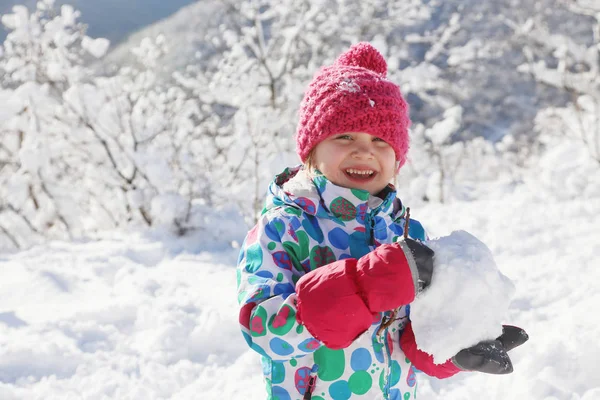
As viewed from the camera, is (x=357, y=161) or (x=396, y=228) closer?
(x=357, y=161)

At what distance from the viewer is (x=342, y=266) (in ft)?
3.16

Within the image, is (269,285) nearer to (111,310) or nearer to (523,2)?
(111,310)

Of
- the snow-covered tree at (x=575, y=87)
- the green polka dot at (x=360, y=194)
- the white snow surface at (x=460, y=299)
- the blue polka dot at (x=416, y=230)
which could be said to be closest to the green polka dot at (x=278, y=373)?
the white snow surface at (x=460, y=299)

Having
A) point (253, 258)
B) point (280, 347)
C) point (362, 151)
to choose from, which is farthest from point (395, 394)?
point (362, 151)

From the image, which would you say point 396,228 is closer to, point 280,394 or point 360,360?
point 360,360

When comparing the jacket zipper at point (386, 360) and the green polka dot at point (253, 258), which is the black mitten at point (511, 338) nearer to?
the jacket zipper at point (386, 360)

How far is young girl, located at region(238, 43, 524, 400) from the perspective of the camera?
0.95 metres

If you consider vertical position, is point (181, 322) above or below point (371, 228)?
above

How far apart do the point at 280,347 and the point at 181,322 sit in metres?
1.86

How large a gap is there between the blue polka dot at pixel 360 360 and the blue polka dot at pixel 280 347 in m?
0.21

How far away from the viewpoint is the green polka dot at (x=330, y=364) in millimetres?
1137

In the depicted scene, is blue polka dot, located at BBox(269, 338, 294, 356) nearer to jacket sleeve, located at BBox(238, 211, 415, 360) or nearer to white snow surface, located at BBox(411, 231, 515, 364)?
jacket sleeve, located at BBox(238, 211, 415, 360)

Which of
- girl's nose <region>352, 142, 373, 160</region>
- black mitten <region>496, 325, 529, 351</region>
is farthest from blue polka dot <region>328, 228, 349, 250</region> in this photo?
black mitten <region>496, 325, 529, 351</region>

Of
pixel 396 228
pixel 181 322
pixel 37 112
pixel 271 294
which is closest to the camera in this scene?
pixel 271 294
